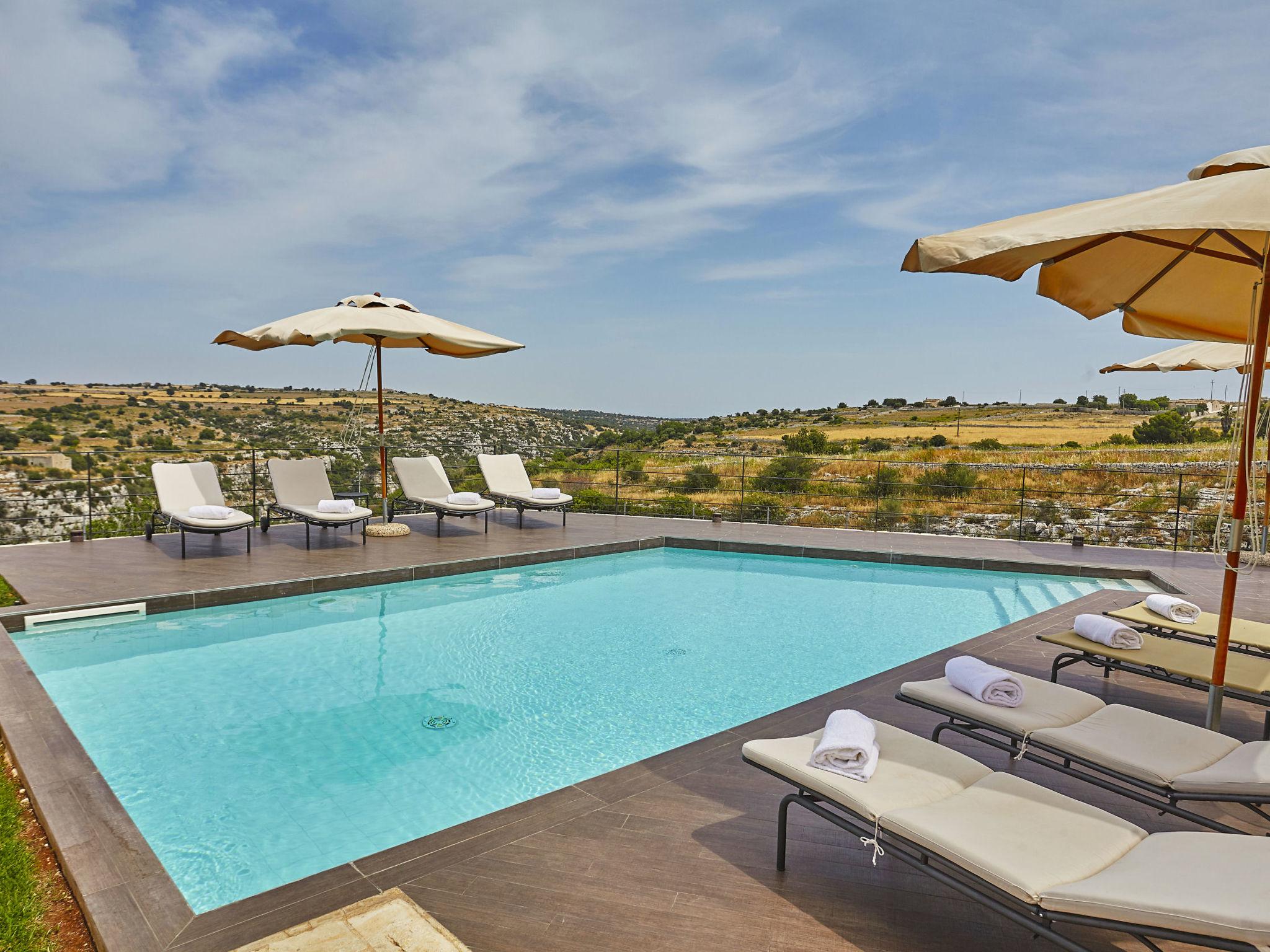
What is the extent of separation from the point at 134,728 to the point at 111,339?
22767mm

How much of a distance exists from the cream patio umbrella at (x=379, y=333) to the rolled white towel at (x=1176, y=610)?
6764 mm

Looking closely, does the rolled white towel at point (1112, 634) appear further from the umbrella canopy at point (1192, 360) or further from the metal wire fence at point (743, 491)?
the metal wire fence at point (743, 491)

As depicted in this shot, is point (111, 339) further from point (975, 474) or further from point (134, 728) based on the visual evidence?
point (975, 474)

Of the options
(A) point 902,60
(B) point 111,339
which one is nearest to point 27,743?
(A) point 902,60

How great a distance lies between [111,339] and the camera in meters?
21.6

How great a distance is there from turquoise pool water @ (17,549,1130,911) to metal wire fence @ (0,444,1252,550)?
326 cm

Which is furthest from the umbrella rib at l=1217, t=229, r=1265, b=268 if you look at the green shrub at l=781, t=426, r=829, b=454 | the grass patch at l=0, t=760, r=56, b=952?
the green shrub at l=781, t=426, r=829, b=454

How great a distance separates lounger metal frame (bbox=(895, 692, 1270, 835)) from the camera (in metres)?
2.13

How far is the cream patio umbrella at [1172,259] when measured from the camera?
7.32ft

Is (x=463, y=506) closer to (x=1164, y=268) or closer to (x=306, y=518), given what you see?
(x=306, y=518)

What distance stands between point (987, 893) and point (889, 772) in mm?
462

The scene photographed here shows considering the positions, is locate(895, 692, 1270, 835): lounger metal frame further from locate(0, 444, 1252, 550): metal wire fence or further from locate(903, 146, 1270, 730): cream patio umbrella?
locate(0, 444, 1252, 550): metal wire fence

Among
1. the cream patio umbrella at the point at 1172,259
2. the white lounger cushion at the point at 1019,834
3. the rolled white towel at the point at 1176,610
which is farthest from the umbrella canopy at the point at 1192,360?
the white lounger cushion at the point at 1019,834

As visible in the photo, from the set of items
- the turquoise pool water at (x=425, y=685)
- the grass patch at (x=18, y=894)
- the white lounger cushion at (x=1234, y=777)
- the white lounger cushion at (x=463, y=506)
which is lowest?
the turquoise pool water at (x=425, y=685)
